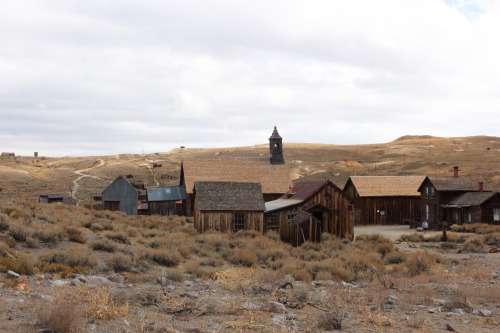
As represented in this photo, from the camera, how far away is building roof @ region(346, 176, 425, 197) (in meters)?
51.9

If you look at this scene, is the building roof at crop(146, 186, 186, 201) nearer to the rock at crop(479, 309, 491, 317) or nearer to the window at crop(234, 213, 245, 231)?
the window at crop(234, 213, 245, 231)

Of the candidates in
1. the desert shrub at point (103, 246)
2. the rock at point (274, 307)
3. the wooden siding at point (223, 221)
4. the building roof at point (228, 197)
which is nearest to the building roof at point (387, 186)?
the building roof at point (228, 197)

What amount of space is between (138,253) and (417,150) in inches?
A: 4337

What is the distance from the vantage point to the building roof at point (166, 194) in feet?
170

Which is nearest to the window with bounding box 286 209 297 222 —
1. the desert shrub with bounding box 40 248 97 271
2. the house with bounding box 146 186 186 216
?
the desert shrub with bounding box 40 248 97 271

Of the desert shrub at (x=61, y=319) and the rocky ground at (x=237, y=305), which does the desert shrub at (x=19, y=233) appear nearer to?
the rocky ground at (x=237, y=305)

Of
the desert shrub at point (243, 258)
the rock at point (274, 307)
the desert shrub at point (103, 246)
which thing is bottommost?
the desert shrub at point (243, 258)

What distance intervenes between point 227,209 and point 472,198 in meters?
23.6

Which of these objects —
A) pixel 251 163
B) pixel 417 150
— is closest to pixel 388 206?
pixel 251 163

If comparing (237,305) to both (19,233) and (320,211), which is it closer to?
(19,233)

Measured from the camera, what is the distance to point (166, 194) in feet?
172

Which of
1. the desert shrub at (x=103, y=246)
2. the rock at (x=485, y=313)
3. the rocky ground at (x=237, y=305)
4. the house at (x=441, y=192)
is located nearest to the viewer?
the rocky ground at (x=237, y=305)

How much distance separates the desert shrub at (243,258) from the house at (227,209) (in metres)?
9.71

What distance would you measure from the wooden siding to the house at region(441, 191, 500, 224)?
2105cm
